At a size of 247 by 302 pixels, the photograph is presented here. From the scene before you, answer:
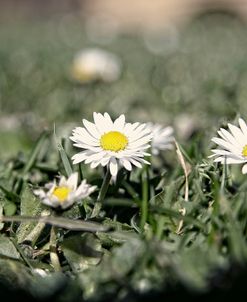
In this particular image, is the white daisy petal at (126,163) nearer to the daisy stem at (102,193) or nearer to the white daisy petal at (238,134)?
the daisy stem at (102,193)

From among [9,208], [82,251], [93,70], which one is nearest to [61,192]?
[82,251]

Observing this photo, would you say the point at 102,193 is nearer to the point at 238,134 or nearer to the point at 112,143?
the point at 112,143

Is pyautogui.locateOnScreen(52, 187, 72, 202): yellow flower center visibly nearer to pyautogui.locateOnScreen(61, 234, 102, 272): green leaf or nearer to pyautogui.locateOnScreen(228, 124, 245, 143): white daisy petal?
pyautogui.locateOnScreen(61, 234, 102, 272): green leaf

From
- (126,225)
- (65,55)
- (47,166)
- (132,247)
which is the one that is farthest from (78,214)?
(65,55)

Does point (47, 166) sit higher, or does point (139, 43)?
point (139, 43)

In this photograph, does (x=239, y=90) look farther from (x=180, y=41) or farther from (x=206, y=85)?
(x=180, y=41)

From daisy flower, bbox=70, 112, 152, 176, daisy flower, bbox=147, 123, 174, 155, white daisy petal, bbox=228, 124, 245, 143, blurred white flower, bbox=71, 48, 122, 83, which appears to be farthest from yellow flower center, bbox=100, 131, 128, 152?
blurred white flower, bbox=71, 48, 122, 83

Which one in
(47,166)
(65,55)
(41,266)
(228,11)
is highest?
(228,11)
